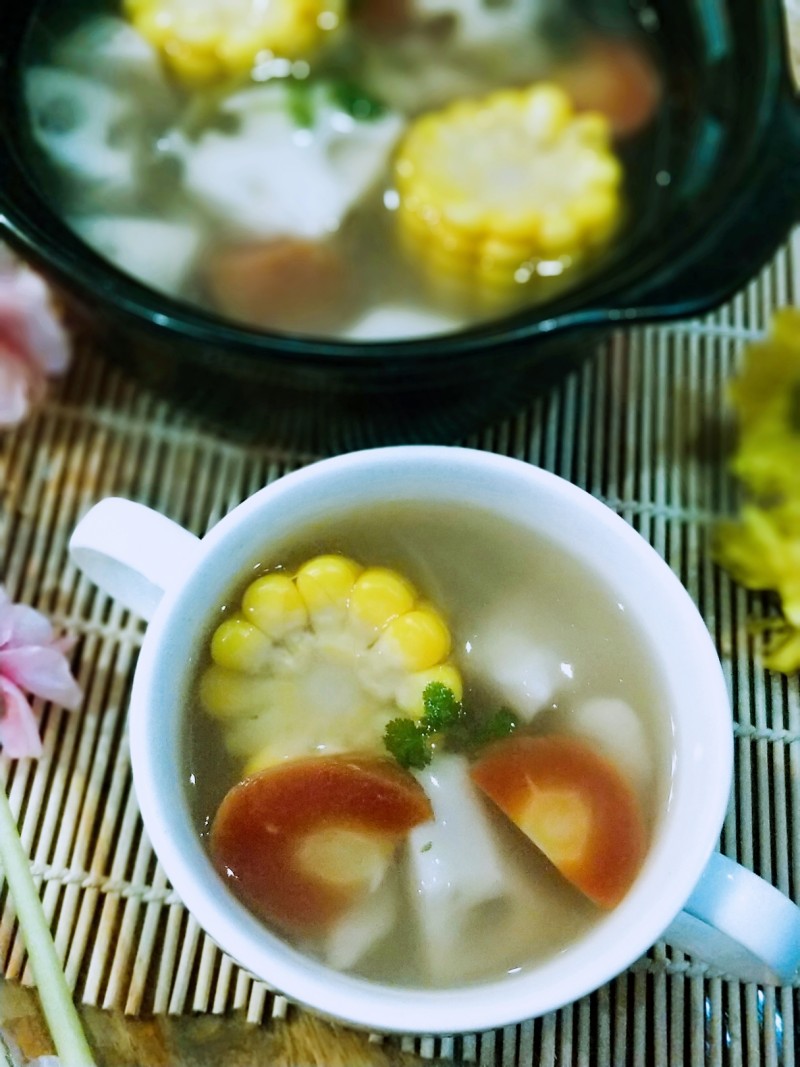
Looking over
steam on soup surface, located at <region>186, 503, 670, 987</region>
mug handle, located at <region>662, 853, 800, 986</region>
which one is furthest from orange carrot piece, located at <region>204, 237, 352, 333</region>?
mug handle, located at <region>662, 853, 800, 986</region>

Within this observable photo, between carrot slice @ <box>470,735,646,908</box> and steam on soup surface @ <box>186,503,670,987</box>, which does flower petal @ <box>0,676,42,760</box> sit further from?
carrot slice @ <box>470,735,646,908</box>

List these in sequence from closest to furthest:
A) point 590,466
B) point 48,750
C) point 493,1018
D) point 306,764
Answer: point 493,1018, point 306,764, point 48,750, point 590,466

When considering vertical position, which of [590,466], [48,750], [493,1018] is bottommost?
[48,750]

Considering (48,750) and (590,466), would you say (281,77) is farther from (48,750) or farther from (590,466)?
(48,750)

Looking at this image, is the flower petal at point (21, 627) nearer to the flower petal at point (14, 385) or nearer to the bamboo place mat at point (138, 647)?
the bamboo place mat at point (138, 647)

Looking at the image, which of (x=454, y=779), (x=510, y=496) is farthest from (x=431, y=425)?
(x=454, y=779)

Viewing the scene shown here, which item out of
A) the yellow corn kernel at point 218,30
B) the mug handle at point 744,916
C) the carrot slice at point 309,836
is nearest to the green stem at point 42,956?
the carrot slice at point 309,836

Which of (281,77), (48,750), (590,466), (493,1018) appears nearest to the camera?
(493,1018)
